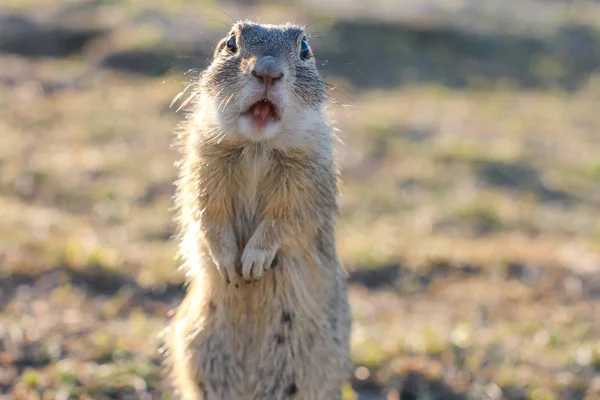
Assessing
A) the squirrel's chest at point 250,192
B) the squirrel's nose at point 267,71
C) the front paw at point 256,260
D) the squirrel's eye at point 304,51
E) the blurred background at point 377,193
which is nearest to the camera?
the squirrel's nose at point 267,71

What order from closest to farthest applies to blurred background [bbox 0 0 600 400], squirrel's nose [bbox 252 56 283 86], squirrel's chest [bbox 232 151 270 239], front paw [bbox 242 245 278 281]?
1. squirrel's nose [bbox 252 56 283 86]
2. front paw [bbox 242 245 278 281]
3. squirrel's chest [bbox 232 151 270 239]
4. blurred background [bbox 0 0 600 400]

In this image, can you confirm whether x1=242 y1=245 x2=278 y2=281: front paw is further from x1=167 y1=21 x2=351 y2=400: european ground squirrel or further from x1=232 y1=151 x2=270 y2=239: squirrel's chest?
x1=232 y1=151 x2=270 y2=239: squirrel's chest

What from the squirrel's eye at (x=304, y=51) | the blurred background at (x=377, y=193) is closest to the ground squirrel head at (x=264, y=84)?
the squirrel's eye at (x=304, y=51)

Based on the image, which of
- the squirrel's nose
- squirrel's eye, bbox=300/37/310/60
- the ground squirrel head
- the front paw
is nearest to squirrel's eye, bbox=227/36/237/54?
the ground squirrel head

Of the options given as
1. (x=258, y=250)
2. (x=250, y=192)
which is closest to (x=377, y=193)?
(x=250, y=192)

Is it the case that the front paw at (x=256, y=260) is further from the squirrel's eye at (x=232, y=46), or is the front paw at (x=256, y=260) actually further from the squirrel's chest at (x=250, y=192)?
the squirrel's eye at (x=232, y=46)

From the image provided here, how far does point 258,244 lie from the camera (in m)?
4.31

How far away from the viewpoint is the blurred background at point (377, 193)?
5.85 metres

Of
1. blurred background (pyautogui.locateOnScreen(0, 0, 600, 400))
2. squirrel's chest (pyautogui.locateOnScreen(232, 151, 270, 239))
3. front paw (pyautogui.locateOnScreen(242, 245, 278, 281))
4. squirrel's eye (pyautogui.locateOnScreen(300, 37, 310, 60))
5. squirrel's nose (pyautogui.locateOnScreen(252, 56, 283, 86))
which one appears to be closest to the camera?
squirrel's nose (pyautogui.locateOnScreen(252, 56, 283, 86))

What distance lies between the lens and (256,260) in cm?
426

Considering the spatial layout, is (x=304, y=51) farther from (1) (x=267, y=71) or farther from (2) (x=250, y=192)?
(2) (x=250, y=192)

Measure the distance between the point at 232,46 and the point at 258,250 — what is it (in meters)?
1.09

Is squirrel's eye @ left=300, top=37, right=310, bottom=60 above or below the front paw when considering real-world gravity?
above

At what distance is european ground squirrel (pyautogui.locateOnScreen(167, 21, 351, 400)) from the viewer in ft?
14.2
